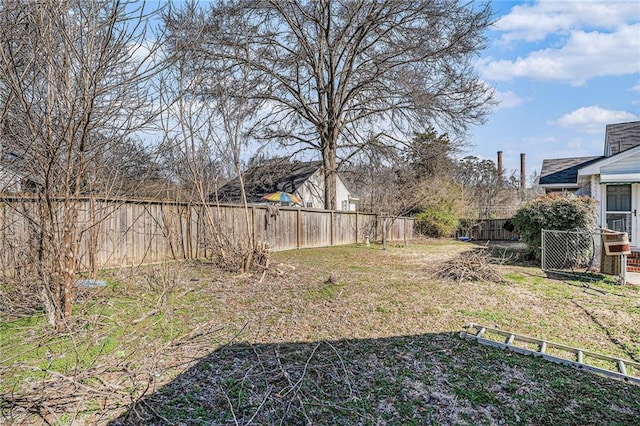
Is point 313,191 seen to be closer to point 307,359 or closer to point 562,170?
point 562,170

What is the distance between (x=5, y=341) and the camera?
328cm

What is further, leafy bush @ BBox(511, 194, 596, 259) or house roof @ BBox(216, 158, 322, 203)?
house roof @ BBox(216, 158, 322, 203)

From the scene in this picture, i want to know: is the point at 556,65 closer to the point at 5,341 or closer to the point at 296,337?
the point at 296,337

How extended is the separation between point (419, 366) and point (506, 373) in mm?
735

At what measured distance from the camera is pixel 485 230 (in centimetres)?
1973

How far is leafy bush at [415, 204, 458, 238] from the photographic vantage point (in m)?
18.8

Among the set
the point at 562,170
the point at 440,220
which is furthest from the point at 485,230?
the point at 562,170

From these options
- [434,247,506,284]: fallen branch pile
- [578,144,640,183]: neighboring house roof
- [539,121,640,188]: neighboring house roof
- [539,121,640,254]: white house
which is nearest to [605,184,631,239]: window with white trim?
[539,121,640,254]: white house

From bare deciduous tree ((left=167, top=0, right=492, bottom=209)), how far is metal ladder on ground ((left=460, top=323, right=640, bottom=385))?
10884 mm

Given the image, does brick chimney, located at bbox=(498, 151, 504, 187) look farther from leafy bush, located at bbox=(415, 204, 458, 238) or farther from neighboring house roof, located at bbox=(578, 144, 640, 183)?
neighboring house roof, located at bbox=(578, 144, 640, 183)

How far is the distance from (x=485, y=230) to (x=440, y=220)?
312cm

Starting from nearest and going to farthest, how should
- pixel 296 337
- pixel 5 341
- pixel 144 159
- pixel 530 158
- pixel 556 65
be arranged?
pixel 5 341, pixel 296 337, pixel 144 159, pixel 556 65, pixel 530 158

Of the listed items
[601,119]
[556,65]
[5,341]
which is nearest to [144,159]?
[5,341]

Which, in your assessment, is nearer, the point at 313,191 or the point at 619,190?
the point at 619,190
